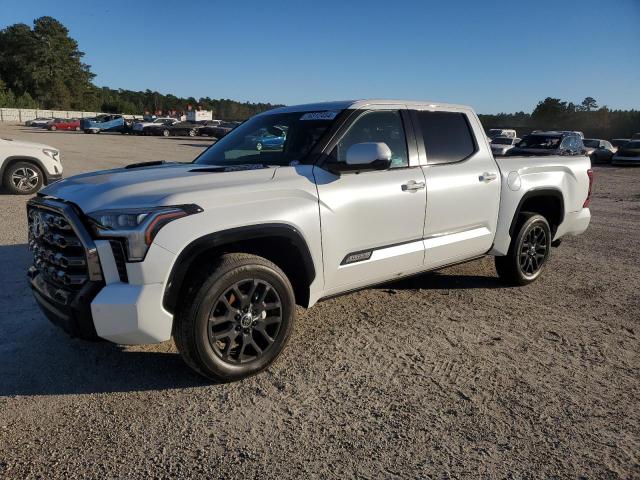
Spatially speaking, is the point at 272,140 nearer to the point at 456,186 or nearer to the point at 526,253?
the point at 456,186

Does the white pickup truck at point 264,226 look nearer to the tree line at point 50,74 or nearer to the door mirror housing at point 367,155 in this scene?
the door mirror housing at point 367,155

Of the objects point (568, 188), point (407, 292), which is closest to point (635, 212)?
point (568, 188)

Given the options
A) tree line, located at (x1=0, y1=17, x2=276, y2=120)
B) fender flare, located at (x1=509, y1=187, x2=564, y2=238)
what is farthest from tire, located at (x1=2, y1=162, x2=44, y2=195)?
tree line, located at (x1=0, y1=17, x2=276, y2=120)

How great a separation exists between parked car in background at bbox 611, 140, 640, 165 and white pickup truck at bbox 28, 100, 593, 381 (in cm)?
2470

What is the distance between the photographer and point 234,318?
3.36m

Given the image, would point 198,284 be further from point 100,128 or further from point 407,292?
point 100,128

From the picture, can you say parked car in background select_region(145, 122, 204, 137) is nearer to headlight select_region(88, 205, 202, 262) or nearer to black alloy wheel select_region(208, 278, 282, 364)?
black alloy wheel select_region(208, 278, 282, 364)

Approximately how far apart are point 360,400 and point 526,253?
120 inches

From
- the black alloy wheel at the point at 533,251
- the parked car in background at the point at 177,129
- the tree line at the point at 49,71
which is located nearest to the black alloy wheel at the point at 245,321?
the black alloy wheel at the point at 533,251

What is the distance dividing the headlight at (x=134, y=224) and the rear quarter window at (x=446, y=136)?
94.6 inches

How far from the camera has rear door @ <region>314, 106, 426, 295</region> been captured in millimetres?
3770

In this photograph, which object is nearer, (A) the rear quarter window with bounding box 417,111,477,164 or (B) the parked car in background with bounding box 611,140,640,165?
(A) the rear quarter window with bounding box 417,111,477,164

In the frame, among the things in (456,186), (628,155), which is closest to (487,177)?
(456,186)

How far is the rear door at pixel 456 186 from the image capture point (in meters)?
4.49
